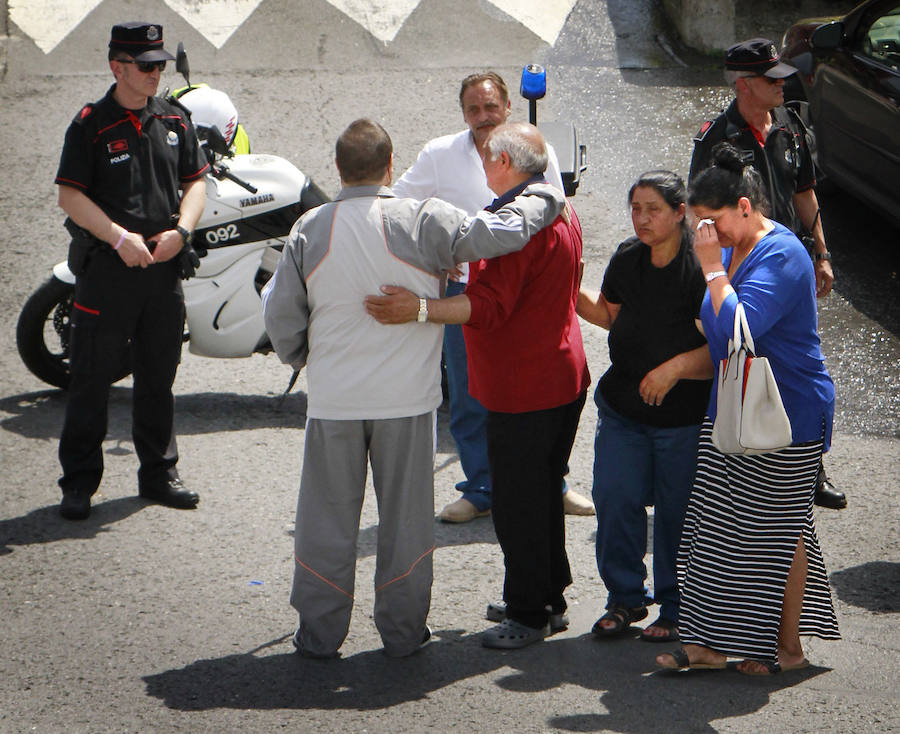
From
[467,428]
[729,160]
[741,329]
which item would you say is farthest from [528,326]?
[467,428]

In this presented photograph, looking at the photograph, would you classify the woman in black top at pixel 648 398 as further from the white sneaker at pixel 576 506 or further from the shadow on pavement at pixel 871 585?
the white sneaker at pixel 576 506

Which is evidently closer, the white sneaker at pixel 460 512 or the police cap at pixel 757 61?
the police cap at pixel 757 61

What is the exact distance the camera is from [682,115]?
9.90 m

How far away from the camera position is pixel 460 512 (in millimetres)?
5488

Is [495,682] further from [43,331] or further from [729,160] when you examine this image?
[43,331]

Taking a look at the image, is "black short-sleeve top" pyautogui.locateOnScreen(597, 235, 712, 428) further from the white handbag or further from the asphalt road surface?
the asphalt road surface

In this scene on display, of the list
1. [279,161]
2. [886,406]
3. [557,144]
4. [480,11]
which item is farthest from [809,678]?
[480,11]

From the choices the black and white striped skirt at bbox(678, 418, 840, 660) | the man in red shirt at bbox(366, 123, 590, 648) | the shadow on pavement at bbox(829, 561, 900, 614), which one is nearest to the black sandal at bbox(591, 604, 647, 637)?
the man in red shirt at bbox(366, 123, 590, 648)

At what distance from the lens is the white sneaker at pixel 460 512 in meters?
5.48

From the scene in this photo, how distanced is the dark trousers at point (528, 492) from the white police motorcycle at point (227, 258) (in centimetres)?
223

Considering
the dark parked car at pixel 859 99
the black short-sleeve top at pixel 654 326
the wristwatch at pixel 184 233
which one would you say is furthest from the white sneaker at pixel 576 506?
the dark parked car at pixel 859 99

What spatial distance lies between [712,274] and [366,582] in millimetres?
1877

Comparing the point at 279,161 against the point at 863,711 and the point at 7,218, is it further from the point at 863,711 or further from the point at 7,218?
the point at 863,711

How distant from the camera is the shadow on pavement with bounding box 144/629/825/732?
3.90 metres
